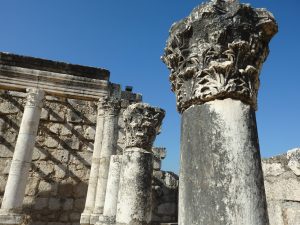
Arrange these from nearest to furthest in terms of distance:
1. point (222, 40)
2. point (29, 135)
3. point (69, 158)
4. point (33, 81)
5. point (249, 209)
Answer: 1. point (249, 209)
2. point (222, 40)
3. point (29, 135)
4. point (33, 81)
5. point (69, 158)

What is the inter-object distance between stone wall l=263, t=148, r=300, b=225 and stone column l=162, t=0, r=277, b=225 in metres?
2.29

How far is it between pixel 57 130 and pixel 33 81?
258cm

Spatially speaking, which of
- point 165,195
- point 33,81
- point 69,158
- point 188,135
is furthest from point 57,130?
point 188,135

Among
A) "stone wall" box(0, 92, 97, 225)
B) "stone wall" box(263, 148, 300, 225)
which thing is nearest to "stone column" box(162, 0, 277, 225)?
"stone wall" box(263, 148, 300, 225)

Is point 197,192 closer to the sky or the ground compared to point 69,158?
closer to the ground

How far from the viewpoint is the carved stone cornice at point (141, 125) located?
20.9 feet

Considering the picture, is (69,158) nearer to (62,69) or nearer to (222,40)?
(62,69)

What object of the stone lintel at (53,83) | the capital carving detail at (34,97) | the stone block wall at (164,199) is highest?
the stone lintel at (53,83)

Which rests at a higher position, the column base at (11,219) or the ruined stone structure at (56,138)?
the ruined stone structure at (56,138)

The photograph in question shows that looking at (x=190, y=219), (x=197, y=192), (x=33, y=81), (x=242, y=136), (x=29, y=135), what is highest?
(x=33, y=81)

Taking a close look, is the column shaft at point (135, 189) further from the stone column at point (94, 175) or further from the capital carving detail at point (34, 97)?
the capital carving detail at point (34, 97)

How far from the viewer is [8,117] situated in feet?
37.1

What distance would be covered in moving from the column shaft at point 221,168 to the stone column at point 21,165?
718cm

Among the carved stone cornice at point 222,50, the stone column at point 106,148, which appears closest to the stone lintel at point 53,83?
the stone column at point 106,148
